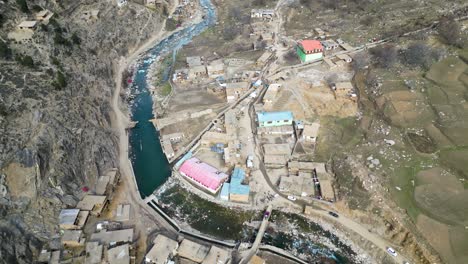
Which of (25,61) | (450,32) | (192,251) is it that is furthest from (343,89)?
(25,61)

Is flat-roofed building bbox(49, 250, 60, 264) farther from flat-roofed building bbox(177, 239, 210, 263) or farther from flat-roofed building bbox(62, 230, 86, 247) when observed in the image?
flat-roofed building bbox(177, 239, 210, 263)

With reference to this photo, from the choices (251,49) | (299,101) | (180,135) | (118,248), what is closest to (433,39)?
(299,101)

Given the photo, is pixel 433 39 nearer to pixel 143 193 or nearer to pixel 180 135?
pixel 180 135

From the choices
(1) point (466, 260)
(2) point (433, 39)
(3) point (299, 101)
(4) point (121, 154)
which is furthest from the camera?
(2) point (433, 39)

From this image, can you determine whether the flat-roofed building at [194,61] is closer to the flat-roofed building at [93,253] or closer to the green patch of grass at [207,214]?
the green patch of grass at [207,214]

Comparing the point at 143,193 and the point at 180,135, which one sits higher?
the point at 180,135
